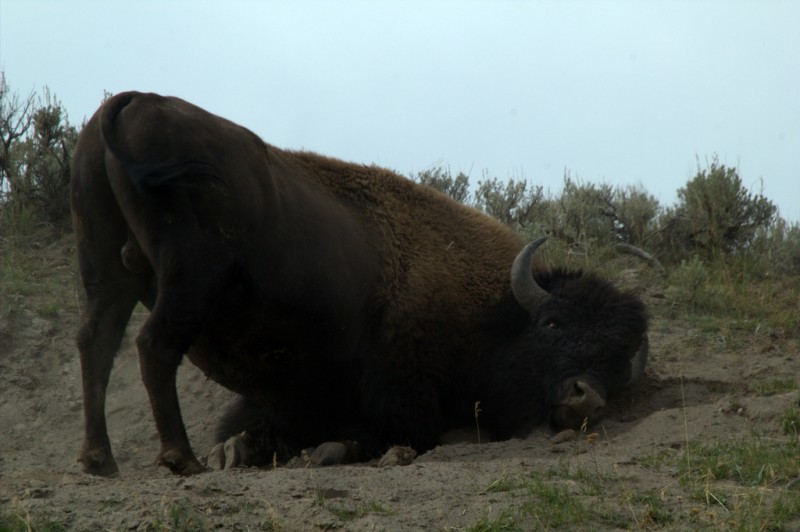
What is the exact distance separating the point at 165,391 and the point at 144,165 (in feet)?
3.82

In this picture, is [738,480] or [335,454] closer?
[738,480]

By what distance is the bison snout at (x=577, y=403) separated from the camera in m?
6.01

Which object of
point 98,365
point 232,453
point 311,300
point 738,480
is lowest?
point 738,480

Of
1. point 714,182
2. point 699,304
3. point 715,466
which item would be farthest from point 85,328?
point 714,182

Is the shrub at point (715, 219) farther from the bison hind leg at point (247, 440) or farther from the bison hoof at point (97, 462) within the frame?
the bison hoof at point (97, 462)

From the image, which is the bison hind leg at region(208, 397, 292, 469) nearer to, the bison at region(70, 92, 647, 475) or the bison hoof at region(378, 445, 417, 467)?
the bison at region(70, 92, 647, 475)

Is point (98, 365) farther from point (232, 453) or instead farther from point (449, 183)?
point (449, 183)

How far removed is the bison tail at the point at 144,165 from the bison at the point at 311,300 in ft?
0.03

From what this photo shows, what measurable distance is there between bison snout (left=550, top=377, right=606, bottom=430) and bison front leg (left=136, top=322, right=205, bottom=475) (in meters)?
2.29

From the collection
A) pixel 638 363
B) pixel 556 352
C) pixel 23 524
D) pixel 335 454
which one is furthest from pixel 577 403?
pixel 23 524

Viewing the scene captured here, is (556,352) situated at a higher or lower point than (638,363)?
higher

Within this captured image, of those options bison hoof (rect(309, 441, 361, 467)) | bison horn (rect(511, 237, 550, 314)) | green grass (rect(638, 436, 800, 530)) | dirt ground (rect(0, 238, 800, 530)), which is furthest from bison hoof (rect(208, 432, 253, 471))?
green grass (rect(638, 436, 800, 530))

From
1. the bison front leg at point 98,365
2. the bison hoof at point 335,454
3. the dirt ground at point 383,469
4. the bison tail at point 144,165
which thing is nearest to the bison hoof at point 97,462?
the bison front leg at point 98,365

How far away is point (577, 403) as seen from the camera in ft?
19.7
